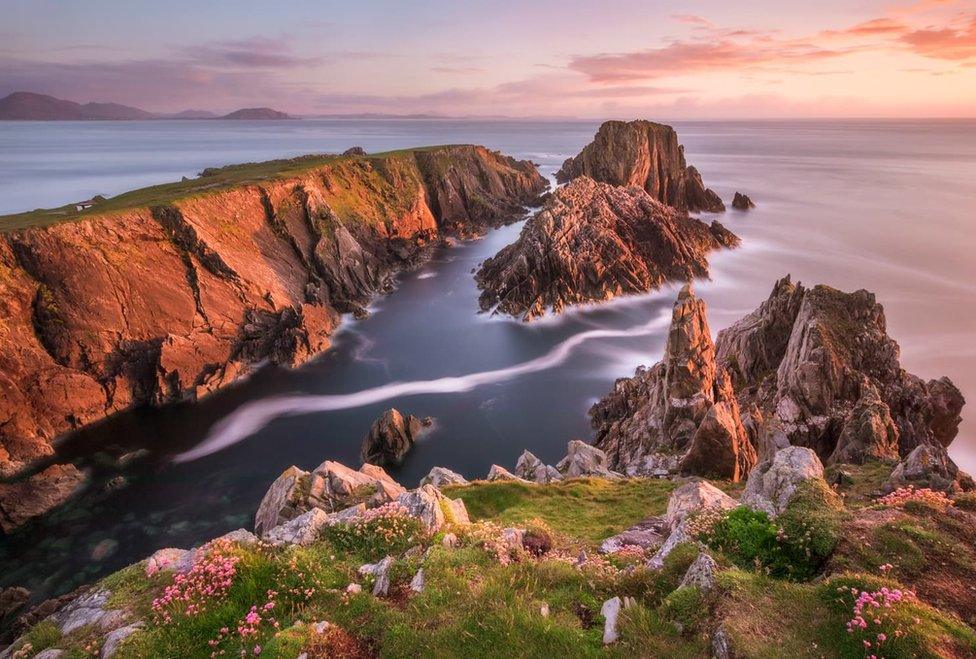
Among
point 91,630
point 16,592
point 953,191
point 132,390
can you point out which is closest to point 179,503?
point 16,592

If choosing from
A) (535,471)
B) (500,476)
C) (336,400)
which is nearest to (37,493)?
(336,400)

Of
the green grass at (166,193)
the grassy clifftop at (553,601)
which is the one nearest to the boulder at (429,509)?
the grassy clifftop at (553,601)

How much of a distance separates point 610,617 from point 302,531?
874cm

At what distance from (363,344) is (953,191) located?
133 m

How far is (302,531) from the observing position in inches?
564

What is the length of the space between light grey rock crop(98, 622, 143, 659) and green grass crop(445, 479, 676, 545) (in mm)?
12448

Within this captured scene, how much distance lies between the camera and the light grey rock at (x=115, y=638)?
10.1 meters

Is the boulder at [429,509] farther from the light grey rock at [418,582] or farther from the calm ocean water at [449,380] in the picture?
the calm ocean water at [449,380]

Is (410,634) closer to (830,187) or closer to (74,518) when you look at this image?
(74,518)

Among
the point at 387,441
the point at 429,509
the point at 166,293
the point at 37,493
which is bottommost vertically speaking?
the point at 37,493

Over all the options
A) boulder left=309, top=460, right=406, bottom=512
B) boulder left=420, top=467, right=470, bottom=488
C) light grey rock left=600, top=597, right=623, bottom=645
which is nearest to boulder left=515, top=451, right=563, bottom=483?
boulder left=420, top=467, right=470, bottom=488

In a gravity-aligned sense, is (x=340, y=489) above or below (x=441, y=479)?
above

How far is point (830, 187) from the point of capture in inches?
5148

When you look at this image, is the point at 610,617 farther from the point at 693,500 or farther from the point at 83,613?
the point at 83,613
